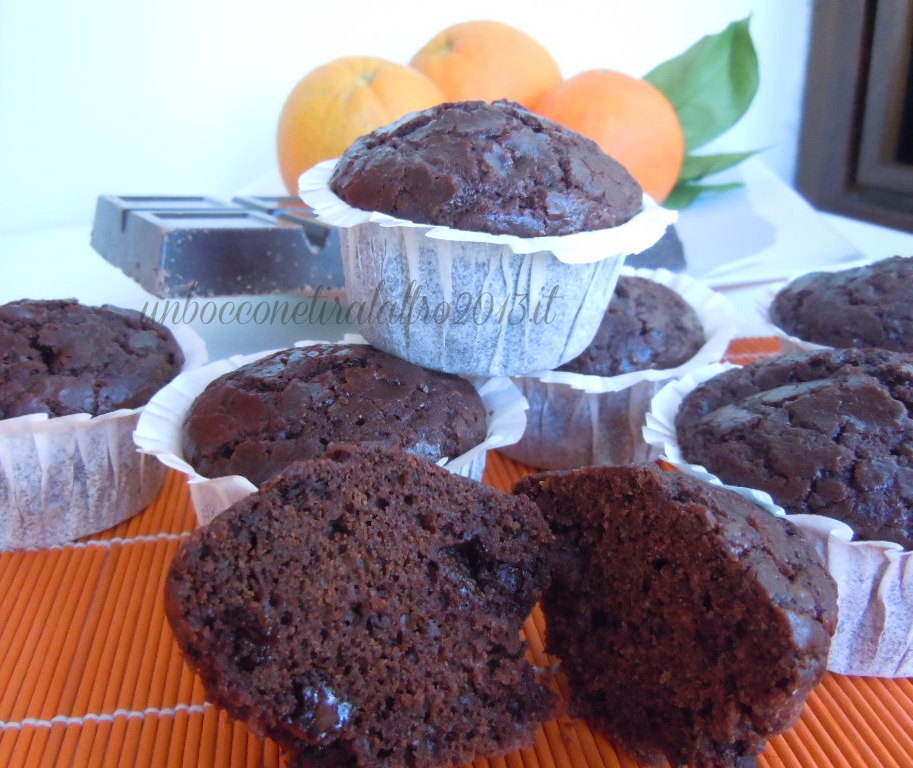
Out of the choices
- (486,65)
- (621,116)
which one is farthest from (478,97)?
(621,116)

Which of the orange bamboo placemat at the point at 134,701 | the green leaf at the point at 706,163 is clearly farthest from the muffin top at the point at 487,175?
the green leaf at the point at 706,163

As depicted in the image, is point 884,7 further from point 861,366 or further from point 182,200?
point 182,200

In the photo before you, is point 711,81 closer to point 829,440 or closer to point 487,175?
point 487,175

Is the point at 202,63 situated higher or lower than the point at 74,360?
higher

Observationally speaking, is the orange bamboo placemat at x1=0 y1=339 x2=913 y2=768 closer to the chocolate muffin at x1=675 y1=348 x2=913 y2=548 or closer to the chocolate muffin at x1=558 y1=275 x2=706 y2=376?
the chocolate muffin at x1=675 y1=348 x2=913 y2=548

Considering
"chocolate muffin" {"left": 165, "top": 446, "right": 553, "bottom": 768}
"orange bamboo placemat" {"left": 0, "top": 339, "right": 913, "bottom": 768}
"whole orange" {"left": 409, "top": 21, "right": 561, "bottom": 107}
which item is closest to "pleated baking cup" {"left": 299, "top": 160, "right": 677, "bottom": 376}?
"chocolate muffin" {"left": 165, "top": 446, "right": 553, "bottom": 768}

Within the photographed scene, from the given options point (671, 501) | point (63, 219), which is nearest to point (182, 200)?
point (63, 219)
